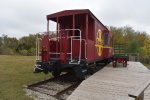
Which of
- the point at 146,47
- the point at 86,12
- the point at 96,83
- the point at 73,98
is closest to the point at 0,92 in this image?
the point at 73,98

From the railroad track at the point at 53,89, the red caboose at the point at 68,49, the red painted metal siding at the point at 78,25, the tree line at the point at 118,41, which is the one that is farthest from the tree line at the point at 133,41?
the railroad track at the point at 53,89

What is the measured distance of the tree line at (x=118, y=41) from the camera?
1845 inches

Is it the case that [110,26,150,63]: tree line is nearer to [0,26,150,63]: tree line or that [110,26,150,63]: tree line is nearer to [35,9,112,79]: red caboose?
[0,26,150,63]: tree line

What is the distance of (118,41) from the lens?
53000 mm

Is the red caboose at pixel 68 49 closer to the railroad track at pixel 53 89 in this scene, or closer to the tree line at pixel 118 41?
the railroad track at pixel 53 89

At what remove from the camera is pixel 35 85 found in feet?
34.1

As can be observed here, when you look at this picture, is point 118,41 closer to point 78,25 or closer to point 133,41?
point 133,41

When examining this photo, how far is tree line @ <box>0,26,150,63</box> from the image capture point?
46875 mm

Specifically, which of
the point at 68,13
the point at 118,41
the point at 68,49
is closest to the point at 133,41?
the point at 118,41

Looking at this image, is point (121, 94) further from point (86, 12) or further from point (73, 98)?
point (86, 12)

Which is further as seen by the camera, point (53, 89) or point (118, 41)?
point (118, 41)

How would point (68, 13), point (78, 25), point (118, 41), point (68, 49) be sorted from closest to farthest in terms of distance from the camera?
1. point (68, 49)
2. point (68, 13)
3. point (78, 25)
4. point (118, 41)

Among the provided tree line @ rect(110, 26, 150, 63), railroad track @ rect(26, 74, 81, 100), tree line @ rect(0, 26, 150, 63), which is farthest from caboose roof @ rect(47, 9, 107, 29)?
tree line @ rect(0, 26, 150, 63)

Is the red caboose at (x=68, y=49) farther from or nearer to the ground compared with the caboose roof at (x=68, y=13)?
nearer to the ground
